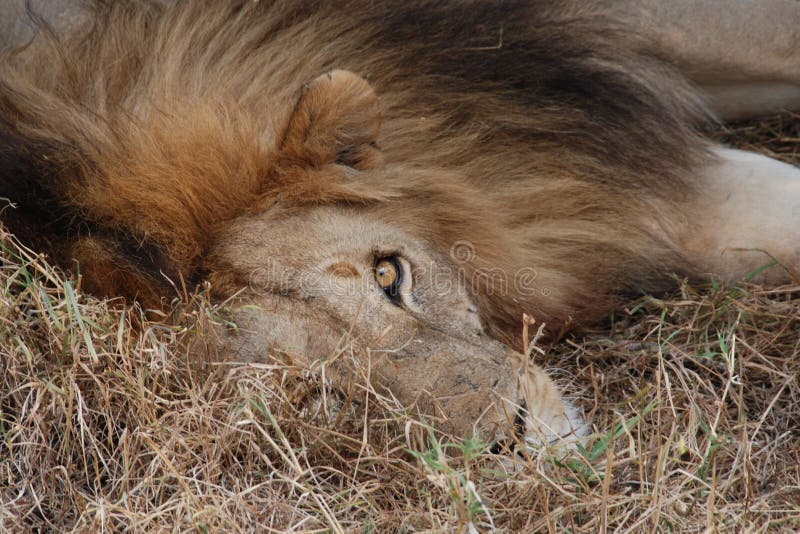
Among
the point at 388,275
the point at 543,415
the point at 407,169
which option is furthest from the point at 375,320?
the point at 407,169

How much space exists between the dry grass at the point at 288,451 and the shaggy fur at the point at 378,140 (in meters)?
0.22

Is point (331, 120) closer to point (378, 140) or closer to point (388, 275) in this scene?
point (378, 140)

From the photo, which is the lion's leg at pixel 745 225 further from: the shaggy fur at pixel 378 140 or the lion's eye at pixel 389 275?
the lion's eye at pixel 389 275

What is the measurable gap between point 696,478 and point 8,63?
97.1 inches

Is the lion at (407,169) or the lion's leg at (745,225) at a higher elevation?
the lion at (407,169)

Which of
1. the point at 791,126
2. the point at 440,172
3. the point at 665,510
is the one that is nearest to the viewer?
the point at 665,510

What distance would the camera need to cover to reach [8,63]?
10.9ft

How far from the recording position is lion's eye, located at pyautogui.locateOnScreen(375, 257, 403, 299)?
289 centimetres

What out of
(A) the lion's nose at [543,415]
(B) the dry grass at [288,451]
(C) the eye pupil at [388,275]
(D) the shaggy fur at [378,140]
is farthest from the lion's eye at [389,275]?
(A) the lion's nose at [543,415]

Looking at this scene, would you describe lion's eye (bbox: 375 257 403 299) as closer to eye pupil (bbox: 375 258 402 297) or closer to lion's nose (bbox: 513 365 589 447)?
eye pupil (bbox: 375 258 402 297)

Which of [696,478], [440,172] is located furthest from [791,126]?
[696,478]

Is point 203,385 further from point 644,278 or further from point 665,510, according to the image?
point 644,278

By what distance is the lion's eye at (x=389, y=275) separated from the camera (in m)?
2.89

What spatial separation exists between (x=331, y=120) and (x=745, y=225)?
1607 mm
